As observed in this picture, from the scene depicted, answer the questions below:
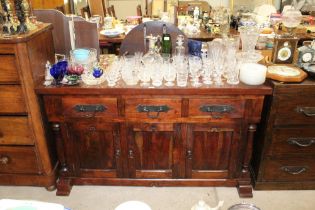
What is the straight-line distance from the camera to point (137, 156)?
1975 mm

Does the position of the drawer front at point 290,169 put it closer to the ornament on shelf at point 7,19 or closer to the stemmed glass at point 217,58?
the stemmed glass at point 217,58

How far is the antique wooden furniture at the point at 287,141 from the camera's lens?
173 centimetres

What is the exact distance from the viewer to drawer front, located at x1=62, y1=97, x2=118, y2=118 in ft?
5.85

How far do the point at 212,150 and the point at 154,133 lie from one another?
41cm

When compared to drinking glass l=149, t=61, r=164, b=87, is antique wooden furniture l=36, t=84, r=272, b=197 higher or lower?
lower

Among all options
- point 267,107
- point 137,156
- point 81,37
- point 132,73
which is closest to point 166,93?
point 132,73

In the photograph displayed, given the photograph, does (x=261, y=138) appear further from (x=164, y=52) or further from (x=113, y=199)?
(x=113, y=199)

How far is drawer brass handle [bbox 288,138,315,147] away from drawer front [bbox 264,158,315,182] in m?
0.13

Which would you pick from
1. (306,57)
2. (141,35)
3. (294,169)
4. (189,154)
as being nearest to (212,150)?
(189,154)

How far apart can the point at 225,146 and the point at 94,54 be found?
1.10 meters

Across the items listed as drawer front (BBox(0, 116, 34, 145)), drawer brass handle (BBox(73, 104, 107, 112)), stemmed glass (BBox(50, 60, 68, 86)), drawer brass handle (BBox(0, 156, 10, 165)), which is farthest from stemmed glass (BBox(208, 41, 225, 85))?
drawer brass handle (BBox(0, 156, 10, 165))

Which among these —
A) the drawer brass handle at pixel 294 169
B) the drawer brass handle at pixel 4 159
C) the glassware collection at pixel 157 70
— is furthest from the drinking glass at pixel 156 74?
the drawer brass handle at pixel 4 159

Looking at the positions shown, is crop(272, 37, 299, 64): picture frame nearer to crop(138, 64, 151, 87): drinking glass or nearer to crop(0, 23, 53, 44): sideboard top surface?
crop(138, 64, 151, 87): drinking glass

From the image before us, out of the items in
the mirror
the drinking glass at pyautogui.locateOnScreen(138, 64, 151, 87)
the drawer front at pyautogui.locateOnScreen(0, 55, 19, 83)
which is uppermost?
the mirror
